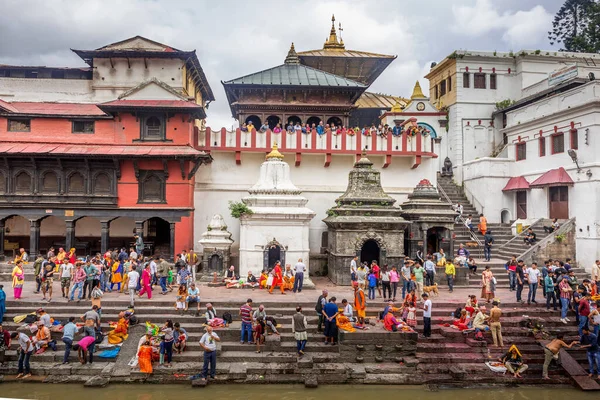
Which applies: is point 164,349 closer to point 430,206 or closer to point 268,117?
point 430,206

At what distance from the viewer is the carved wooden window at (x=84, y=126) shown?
1906cm

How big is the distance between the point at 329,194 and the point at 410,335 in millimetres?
10578

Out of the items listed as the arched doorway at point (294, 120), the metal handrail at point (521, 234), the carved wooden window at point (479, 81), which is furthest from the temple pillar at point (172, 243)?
the carved wooden window at point (479, 81)

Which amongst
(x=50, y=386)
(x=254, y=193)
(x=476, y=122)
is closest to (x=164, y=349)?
(x=50, y=386)

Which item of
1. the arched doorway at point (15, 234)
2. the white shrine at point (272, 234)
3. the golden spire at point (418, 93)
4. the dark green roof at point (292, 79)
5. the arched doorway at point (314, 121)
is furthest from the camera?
the golden spire at point (418, 93)

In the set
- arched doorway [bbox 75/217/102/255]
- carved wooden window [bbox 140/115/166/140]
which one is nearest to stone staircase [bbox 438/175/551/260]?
carved wooden window [bbox 140/115/166/140]

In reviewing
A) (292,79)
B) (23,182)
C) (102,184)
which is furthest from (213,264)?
(292,79)

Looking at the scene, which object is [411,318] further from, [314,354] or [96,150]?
[96,150]

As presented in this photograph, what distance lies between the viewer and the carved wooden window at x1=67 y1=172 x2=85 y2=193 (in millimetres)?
18422

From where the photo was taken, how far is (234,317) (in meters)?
12.7

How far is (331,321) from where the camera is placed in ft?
36.7

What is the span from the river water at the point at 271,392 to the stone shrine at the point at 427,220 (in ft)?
27.9

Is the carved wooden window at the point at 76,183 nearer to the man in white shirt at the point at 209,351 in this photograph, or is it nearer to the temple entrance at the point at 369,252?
the man in white shirt at the point at 209,351

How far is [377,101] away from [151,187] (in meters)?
19.1
